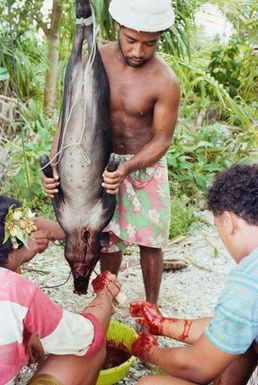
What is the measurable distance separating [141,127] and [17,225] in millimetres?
752

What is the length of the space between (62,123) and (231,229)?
0.74 m

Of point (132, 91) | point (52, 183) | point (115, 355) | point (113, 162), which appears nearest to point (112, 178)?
point (113, 162)

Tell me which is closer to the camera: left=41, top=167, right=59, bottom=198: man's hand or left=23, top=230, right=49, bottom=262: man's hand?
left=23, top=230, right=49, bottom=262: man's hand

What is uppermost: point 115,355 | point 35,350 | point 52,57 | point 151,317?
point 52,57

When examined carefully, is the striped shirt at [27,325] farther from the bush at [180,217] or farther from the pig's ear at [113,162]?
the bush at [180,217]

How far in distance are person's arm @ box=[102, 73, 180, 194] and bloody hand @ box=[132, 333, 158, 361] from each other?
0.55m

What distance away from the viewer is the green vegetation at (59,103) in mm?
3756

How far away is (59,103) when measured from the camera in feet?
15.2

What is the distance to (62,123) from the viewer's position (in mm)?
1850

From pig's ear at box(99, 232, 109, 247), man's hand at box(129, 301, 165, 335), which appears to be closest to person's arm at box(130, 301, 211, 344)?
man's hand at box(129, 301, 165, 335)

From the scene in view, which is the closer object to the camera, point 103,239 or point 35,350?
point 35,350

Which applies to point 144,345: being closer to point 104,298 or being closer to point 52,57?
point 104,298

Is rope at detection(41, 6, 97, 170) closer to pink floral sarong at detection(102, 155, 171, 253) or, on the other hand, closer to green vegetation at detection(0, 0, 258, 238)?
pink floral sarong at detection(102, 155, 171, 253)

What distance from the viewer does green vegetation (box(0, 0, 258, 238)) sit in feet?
12.3
